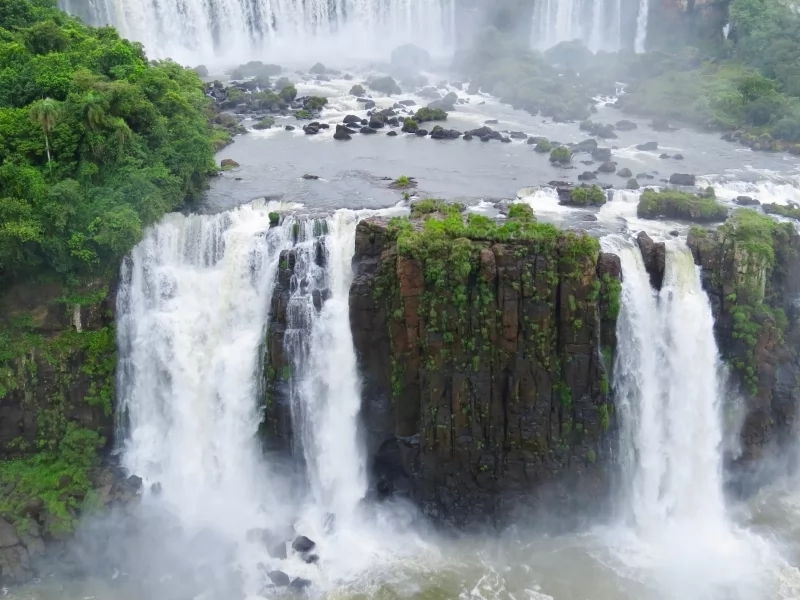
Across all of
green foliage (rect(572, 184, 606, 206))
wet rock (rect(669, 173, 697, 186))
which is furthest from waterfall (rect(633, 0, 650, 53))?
green foliage (rect(572, 184, 606, 206))

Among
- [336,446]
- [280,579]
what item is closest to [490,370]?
[336,446]

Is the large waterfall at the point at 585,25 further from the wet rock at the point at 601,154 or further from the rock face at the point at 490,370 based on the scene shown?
the rock face at the point at 490,370

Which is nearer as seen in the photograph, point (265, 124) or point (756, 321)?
point (756, 321)

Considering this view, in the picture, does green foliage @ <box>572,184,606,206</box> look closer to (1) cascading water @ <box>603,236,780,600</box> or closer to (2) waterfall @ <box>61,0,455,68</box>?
(1) cascading water @ <box>603,236,780,600</box>

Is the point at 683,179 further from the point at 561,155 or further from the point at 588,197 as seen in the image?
the point at 588,197

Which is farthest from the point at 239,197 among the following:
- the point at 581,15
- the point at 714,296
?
the point at 581,15
